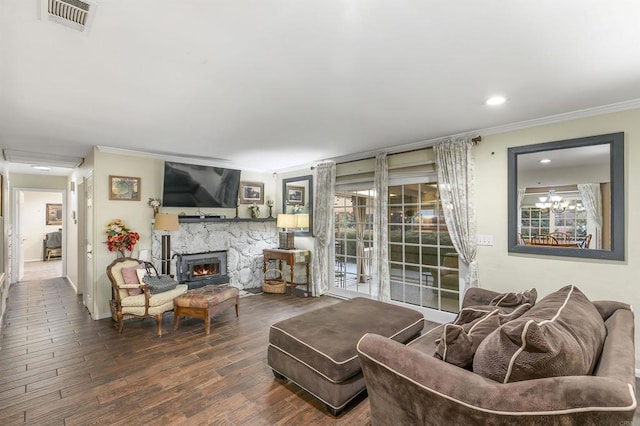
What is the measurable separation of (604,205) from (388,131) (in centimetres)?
227

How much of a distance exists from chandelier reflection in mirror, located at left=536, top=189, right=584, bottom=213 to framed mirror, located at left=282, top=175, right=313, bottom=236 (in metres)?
3.65

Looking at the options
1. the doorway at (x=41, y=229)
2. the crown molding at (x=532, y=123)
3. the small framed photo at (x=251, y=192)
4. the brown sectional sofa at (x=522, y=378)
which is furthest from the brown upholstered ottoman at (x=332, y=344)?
the doorway at (x=41, y=229)

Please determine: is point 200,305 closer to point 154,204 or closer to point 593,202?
point 154,204

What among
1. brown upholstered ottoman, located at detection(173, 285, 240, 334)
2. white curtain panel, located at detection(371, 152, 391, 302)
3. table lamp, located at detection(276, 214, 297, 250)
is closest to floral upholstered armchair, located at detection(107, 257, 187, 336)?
brown upholstered ottoman, located at detection(173, 285, 240, 334)

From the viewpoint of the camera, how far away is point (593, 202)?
300 centimetres

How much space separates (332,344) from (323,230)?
3.19 meters

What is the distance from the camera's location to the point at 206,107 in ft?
9.29

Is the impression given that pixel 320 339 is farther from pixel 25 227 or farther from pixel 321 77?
pixel 25 227

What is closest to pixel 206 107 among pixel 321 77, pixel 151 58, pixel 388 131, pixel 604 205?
pixel 151 58

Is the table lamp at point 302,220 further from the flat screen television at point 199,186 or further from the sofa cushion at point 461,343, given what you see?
the sofa cushion at point 461,343

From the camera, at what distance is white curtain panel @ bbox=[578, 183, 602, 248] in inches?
116

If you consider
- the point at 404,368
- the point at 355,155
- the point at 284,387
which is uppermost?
the point at 355,155

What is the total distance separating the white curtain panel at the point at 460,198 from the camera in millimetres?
3680

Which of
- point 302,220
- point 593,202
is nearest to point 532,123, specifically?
point 593,202
